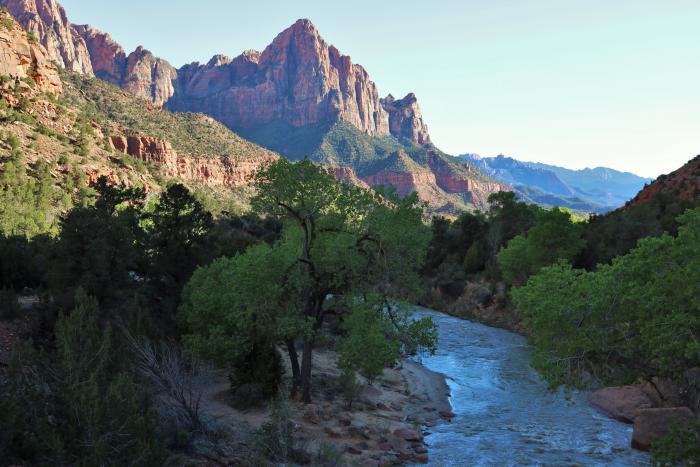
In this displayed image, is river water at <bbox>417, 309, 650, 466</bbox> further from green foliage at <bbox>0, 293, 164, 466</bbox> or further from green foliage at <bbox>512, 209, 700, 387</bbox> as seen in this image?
green foliage at <bbox>0, 293, 164, 466</bbox>

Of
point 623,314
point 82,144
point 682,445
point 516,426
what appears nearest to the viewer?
point 682,445

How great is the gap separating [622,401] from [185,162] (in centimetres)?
10753

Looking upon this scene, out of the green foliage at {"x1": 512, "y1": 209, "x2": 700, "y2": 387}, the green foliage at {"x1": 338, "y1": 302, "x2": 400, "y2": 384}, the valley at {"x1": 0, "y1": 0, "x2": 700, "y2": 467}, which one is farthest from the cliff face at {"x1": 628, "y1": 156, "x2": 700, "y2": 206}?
the green foliage at {"x1": 338, "y1": 302, "x2": 400, "y2": 384}

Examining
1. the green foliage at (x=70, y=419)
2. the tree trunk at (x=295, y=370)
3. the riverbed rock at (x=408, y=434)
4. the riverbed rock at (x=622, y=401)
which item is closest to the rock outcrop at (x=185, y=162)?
the tree trunk at (x=295, y=370)

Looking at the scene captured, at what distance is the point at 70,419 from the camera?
383 inches

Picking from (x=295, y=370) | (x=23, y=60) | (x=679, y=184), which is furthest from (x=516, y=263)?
(x=23, y=60)

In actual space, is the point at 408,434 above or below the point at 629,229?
below

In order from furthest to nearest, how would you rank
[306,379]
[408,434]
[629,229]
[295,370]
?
[629,229], [295,370], [306,379], [408,434]

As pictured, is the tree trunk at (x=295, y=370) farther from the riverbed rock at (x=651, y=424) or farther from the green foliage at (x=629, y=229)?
the green foliage at (x=629, y=229)

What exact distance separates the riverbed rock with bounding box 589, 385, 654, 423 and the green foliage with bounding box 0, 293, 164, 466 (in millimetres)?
21214

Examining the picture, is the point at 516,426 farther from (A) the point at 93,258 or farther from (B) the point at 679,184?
(B) the point at 679,184

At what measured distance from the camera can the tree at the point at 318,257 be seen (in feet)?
64.3

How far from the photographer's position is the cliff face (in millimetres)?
61656

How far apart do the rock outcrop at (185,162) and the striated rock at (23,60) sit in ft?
48.0
